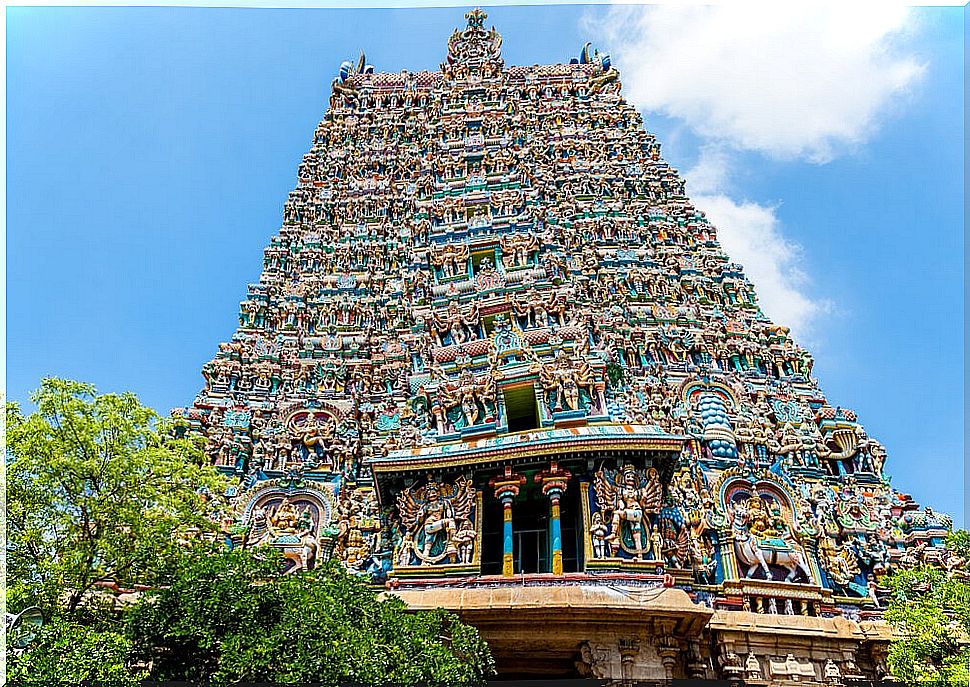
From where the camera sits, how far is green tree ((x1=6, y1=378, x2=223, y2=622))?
32.1ft

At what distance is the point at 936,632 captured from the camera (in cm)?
1078

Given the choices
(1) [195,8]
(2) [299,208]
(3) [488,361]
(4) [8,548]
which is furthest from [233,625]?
(2) [299,208]

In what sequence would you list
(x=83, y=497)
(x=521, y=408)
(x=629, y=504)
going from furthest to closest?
1. (x=521, y=408)
2. (x=629, y=504)
3. (x=83, y=497)

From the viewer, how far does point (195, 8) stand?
9531mm

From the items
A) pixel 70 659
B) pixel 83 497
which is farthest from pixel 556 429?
pixel 70 659

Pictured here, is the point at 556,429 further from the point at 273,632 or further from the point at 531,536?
the point at 273,632

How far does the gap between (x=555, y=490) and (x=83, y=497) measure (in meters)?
8.17

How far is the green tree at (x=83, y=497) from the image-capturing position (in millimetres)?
9773

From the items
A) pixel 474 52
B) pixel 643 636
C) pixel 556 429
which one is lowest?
pixel 643 636

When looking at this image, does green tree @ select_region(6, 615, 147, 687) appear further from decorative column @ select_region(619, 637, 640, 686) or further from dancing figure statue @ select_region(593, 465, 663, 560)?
dancing figure statue @ select_region(593, 465, 663, 560)

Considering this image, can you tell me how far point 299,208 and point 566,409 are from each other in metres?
13.4

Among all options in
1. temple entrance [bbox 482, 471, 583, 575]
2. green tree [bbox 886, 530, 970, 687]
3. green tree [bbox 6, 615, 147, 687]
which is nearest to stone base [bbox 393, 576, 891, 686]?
temple entrance [bbox 482, 471, 583, 575]

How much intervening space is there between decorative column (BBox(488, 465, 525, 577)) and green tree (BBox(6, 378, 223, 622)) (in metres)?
5.85

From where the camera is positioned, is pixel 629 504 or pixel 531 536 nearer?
pixel 629 504
